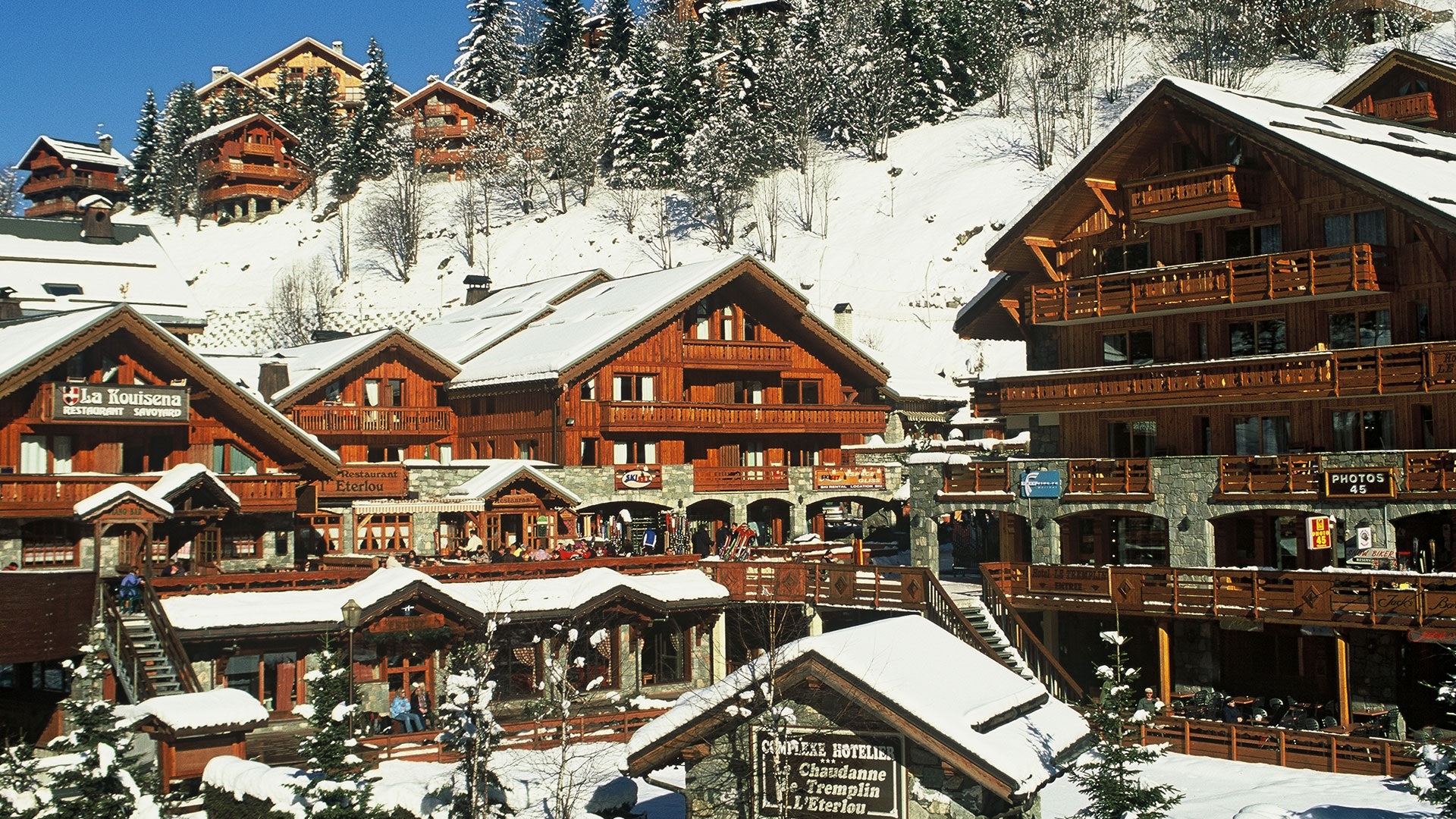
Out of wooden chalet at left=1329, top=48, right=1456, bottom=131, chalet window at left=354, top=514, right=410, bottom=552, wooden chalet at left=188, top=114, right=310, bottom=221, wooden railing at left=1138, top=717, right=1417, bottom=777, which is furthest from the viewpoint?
wooden chalet at left=188, top=114, right=310, bottom=221

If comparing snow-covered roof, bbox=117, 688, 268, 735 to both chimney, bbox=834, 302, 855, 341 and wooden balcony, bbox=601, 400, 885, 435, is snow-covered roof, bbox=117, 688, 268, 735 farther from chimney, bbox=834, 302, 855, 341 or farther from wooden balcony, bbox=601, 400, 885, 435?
chimney, bbox=834, 302, 855, 341

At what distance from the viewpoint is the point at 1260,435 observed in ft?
129

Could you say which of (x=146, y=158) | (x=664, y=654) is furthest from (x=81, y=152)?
(x=664, y=654)

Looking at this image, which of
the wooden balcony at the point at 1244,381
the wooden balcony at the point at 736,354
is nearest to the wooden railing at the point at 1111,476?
the wooden balcony at the point at 1244,381

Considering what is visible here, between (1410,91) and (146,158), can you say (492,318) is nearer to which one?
(1410,91)

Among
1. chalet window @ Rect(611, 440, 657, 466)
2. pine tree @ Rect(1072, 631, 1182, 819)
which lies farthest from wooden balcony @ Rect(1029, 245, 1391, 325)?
pine tree @ Rect(1072, 631, 1182, 819)

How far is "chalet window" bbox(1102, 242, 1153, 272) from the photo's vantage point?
42.2 m

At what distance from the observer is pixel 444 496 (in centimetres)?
4938

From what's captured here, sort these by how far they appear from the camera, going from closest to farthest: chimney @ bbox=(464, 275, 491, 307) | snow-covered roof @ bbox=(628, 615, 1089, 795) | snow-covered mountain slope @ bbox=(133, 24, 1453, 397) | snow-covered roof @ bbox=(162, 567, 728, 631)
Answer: snow-covered roof @ bbox=(628, 615, 1089, 795)
snow-covered roof @ bbox=(162, 567, 728, 631)
chimney @ bbox=(464, 275, 491, 307)
snow-covered mountain slope @ bbox=(133, 24, 1453, 397)

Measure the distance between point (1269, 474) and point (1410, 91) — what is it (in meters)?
17.4

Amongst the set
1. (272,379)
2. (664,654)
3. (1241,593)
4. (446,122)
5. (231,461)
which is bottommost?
(664,654)

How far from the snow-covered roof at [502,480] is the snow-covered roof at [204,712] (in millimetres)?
20780

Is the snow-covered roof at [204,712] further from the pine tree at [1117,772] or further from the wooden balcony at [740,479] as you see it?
the wooden balcony at [740,479]

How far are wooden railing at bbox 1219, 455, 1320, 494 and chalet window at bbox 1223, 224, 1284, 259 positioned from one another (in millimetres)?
5533
